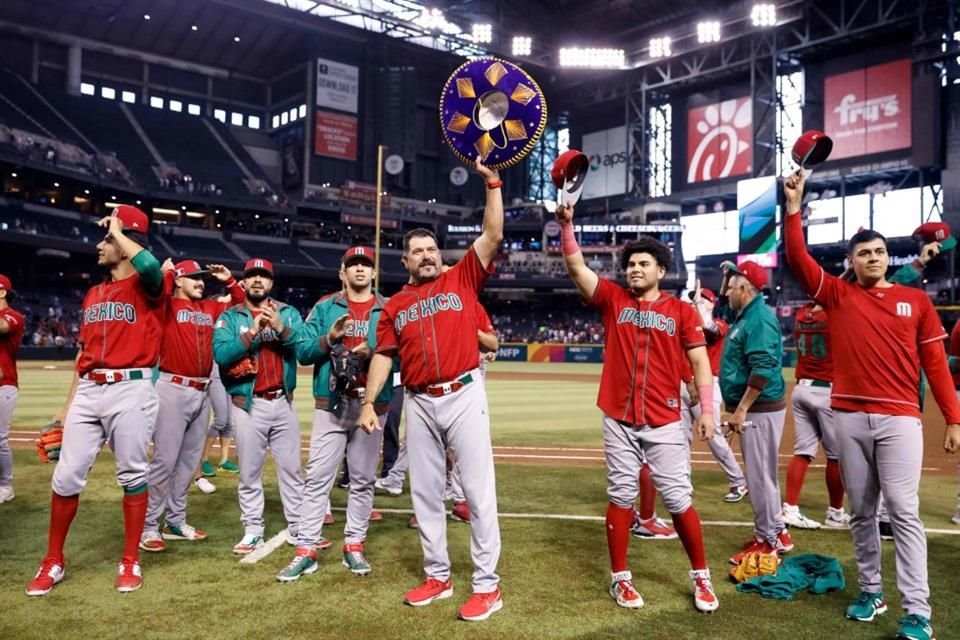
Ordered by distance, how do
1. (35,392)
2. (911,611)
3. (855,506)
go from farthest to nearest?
(35,392) → (855,506) → (911,611)

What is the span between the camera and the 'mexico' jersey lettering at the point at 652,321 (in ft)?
14.6

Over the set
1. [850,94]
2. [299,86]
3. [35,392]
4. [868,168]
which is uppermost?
[299,86]

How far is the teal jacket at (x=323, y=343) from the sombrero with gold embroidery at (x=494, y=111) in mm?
1430

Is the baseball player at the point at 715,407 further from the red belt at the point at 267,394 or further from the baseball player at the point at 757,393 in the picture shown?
the red belt at the point at 267,394

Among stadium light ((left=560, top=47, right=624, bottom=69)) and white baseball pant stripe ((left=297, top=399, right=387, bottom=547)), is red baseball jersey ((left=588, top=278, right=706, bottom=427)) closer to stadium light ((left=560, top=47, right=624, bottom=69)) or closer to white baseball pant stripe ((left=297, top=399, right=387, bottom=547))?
white baseball pant stripe ((left=297, top=399, right=387, bottom=547))

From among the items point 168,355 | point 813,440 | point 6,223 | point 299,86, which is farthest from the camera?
point 299,86

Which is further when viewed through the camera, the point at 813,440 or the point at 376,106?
the point at 376,106

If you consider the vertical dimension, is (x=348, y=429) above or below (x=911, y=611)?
above

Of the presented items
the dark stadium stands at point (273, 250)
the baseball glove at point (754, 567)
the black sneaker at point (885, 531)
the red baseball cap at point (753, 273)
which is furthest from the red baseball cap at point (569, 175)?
the dark stadium stands at point (273, 250)

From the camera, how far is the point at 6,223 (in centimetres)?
3494

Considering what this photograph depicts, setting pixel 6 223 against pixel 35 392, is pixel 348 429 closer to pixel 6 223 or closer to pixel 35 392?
pixel 35 392

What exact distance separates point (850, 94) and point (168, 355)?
1863 inches

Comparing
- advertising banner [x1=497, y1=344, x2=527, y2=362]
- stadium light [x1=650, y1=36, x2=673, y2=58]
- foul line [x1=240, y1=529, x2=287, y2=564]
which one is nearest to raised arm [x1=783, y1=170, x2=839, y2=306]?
foul line [x1=240, y1=529, x2=287, y2=564]

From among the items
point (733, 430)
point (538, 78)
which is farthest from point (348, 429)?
point (538, 78)
